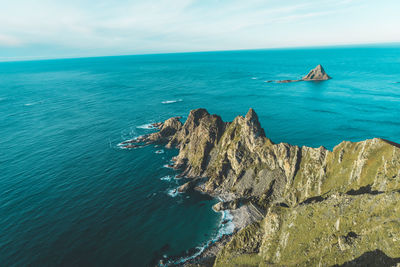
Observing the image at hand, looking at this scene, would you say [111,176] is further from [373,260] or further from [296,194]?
[373,260]

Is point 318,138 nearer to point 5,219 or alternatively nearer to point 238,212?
point 238,212

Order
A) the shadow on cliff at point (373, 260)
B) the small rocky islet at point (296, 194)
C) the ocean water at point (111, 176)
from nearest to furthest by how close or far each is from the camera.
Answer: the shadow on cliff at point (373, 260)
the small rocky islet at point (296, 194)
the ocean water at point (111, 176)

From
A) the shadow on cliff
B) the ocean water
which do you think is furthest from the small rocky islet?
the ocean water

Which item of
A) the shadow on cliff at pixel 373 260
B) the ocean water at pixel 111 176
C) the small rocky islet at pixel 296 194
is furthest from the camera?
the ocean water at pixel 111 176

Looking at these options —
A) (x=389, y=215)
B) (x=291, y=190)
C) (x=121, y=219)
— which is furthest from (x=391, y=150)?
(x=121, y=219)

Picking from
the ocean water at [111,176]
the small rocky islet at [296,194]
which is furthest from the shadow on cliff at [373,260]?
the ocean water at [111,176]

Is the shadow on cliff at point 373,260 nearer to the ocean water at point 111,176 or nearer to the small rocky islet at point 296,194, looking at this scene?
the small rocky islet at point 296,194
